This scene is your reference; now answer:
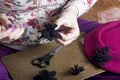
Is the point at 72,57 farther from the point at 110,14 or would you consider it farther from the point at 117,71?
the point at 110,14

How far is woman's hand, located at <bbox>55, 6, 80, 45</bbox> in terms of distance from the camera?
61cm

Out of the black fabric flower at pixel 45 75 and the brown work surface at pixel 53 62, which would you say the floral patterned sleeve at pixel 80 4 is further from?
the black fabric flower at pixel 45 75

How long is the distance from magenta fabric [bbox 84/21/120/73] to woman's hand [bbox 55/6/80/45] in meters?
0.07

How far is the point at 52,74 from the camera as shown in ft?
1.98

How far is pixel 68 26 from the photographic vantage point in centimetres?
63

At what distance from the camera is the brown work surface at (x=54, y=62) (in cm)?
62

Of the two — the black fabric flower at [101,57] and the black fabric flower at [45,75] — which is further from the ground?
the black fabric flower at [101,57]

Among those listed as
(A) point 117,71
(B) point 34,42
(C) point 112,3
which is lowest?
(A) point 117,71

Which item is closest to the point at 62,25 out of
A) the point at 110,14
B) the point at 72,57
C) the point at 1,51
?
the point at 72,57

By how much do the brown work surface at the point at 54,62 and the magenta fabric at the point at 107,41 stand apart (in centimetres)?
2

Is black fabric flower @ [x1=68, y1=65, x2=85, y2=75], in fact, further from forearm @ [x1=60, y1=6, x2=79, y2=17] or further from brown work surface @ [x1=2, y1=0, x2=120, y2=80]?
forearm @ [x1=60, y1=6, x2=79, y2=17]

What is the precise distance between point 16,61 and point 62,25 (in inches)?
6.0

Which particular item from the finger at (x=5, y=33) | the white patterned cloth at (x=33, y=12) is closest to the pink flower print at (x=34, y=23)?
the white patterned cloth at (x=33, y=12)

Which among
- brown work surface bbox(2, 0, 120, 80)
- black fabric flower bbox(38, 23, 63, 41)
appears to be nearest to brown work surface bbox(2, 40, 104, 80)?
brown work surface bbox(2, 0, 120, 80)
